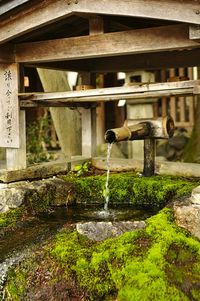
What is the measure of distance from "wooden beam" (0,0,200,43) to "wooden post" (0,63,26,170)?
1.91 ft

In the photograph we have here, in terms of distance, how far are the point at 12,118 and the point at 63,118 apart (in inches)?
91.4

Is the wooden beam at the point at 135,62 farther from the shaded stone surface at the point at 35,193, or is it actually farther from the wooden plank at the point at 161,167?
the shaded stone surface at the point at 35,193

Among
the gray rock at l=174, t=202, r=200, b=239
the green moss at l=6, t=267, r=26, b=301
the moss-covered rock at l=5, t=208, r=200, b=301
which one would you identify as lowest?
the green moss at l=6, t=267, r=26, b=301

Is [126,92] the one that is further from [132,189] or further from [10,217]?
[10,217]

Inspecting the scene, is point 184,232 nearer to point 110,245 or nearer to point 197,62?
point 110,245

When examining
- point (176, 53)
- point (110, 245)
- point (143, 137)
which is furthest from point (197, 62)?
point (110, 245)

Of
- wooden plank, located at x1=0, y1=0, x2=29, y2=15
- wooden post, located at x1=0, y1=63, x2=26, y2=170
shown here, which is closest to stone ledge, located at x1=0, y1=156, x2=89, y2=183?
wooden post, located at x1=0, y1=63, x2=26, y2=170

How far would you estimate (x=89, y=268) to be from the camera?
3.26 meters

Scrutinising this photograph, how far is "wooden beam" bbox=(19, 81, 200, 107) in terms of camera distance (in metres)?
4.85

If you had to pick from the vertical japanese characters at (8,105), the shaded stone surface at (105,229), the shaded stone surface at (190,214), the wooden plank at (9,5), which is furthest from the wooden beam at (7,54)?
the shaded stone surface at (190,214)

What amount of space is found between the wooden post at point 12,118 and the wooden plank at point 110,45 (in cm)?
26

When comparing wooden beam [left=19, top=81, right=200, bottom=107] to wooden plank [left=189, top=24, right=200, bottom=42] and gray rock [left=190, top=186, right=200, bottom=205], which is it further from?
gray rock [left=190, top=186, right=200, bottom=205]

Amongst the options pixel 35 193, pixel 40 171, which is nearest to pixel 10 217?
pixel 35 193

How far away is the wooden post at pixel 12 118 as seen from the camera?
230 inches
